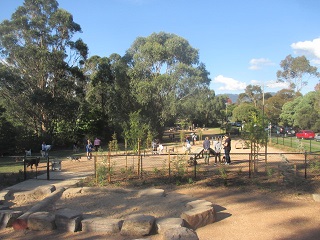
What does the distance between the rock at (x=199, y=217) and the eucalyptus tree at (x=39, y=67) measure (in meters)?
27.2

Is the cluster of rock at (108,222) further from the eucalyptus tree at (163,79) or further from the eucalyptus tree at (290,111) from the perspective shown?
the eucalyptus tree at (290,111)

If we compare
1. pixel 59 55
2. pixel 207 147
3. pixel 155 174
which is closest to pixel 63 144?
pixel 59 55

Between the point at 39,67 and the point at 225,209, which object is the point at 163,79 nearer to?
the point at 39,67

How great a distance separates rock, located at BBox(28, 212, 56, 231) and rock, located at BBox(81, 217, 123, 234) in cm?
68

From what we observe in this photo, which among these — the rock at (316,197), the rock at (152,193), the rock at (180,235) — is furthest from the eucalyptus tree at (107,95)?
the rock at (180,235)

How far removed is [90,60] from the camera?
40.9 metres

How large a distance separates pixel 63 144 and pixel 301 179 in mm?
28591

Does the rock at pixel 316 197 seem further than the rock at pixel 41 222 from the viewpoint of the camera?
Yes

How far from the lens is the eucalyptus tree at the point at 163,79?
38.2 m

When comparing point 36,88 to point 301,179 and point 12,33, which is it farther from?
point 301,179

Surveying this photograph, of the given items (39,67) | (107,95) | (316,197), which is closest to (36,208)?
(316,197)

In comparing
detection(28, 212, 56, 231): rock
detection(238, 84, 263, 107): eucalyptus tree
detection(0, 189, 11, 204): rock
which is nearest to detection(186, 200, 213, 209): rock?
detection(28, 212, 56, 231): rock

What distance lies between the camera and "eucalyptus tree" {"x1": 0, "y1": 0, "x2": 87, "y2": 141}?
103 feet

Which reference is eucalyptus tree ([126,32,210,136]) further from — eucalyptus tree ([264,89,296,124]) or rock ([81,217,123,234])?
rock ([81,217,123,234])
